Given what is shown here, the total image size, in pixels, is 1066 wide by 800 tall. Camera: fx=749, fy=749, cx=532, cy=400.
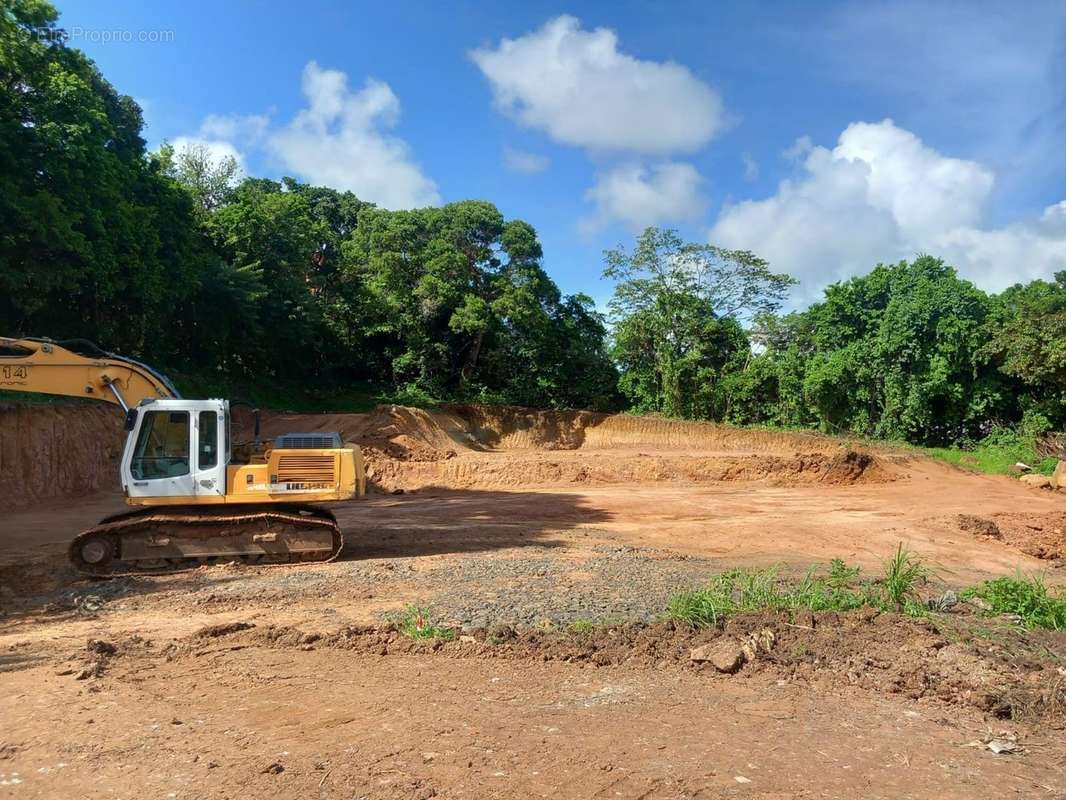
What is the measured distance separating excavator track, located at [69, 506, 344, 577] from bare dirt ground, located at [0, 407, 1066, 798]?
0.33m

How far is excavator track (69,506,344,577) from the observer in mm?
10242

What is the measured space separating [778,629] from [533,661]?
6.81 ft

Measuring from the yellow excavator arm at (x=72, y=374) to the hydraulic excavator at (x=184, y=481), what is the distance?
0.01 metres

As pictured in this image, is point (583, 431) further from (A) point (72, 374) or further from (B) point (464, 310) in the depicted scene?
(A) point (72, 374)

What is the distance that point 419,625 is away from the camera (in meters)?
7.02

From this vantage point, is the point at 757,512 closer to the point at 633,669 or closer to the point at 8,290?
the point at 633,669

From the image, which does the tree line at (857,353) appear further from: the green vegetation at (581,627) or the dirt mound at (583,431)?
the green vegetation at (581,627)

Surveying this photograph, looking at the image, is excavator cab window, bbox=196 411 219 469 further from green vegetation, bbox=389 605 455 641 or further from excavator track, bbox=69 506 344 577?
green vegetation, bbox=389 605 455 641

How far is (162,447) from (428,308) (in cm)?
2213

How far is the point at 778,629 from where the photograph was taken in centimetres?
629

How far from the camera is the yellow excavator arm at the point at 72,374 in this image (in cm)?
1020

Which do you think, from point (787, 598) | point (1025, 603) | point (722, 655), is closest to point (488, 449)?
point (787, 598)

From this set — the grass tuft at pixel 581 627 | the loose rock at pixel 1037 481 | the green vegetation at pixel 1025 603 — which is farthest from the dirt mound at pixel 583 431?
the grass tuft at pixel 581 627

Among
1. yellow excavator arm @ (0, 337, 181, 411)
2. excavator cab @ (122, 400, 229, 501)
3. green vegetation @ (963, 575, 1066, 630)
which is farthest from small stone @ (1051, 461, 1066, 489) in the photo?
yellow excavator arm @ (0, 337, 181, 411)
